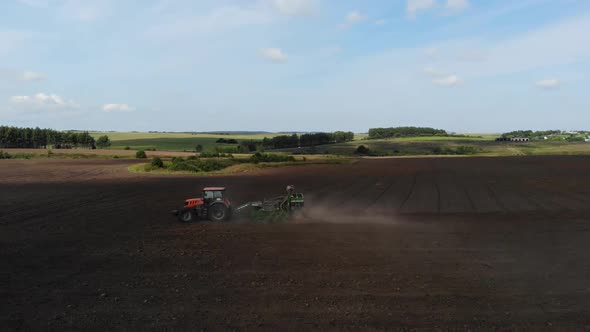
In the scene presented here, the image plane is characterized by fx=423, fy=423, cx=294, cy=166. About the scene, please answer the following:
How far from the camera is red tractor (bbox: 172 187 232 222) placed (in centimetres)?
2075

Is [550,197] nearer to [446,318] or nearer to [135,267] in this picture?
[446,318]

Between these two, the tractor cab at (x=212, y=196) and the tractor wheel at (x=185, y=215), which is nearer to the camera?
the tractor wheel at (x=185, y=215)

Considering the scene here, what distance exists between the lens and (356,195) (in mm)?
31391

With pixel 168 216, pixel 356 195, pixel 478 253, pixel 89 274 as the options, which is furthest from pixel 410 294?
pixel 356 195

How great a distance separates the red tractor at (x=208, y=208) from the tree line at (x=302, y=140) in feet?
367

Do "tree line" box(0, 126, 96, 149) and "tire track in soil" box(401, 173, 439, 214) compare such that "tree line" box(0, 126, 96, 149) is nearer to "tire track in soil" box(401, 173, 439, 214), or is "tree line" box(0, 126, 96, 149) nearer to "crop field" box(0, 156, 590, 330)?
"crop field" box(0, 156, 590, 330)

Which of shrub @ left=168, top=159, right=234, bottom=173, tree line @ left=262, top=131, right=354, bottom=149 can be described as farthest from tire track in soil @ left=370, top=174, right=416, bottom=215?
tree line @ left=262, top=131, right=354, bottom=149

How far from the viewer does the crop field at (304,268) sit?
963 cm

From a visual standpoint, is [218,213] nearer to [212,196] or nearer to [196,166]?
[212,196]

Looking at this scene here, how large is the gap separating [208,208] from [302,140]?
123 metres

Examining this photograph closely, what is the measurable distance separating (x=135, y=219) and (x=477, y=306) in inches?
678

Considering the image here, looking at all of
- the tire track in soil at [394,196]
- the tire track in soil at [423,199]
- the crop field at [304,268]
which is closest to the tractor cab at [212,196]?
the crop field at [304,268]

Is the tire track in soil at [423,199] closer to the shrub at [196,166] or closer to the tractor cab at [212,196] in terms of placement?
the tractor cab at [212,196]

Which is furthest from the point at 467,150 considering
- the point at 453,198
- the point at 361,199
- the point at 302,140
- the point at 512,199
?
the point at 361,199
